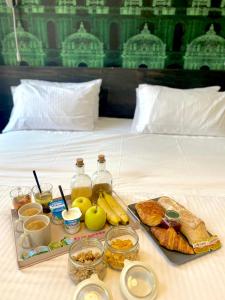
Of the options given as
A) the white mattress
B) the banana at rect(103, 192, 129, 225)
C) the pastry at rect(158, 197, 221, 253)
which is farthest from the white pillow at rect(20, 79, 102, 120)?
the pastry at rect(158, 197, 221, 253)

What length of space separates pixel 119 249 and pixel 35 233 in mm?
295

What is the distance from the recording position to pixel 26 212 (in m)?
1.00

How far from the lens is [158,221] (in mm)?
988

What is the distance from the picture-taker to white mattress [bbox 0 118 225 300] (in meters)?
0.80

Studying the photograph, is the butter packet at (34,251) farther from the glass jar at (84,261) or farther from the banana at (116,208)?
the banana at (116,208)

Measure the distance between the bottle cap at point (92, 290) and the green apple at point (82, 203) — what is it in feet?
0.99

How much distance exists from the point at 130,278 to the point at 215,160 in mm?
1053

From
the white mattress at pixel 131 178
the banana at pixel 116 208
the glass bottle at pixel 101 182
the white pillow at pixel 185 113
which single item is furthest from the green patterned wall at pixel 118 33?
the banana at pixel 116 208

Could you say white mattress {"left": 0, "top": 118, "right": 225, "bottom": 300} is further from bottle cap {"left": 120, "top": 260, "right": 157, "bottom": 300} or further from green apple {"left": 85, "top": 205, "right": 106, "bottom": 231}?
green apple {"left": 85, "top": 205, "right": 106, "bottom": 231}

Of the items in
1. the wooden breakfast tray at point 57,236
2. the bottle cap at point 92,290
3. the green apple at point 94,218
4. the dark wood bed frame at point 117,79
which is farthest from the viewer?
the dark wood bed frame at point 117,79

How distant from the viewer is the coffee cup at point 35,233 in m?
0.89

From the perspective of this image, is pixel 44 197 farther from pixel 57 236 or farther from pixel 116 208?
pixel 116 208

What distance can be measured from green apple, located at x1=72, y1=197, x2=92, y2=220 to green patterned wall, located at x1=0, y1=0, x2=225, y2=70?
1563mm

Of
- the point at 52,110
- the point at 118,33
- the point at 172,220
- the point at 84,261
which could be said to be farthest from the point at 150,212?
the point at 118,33
